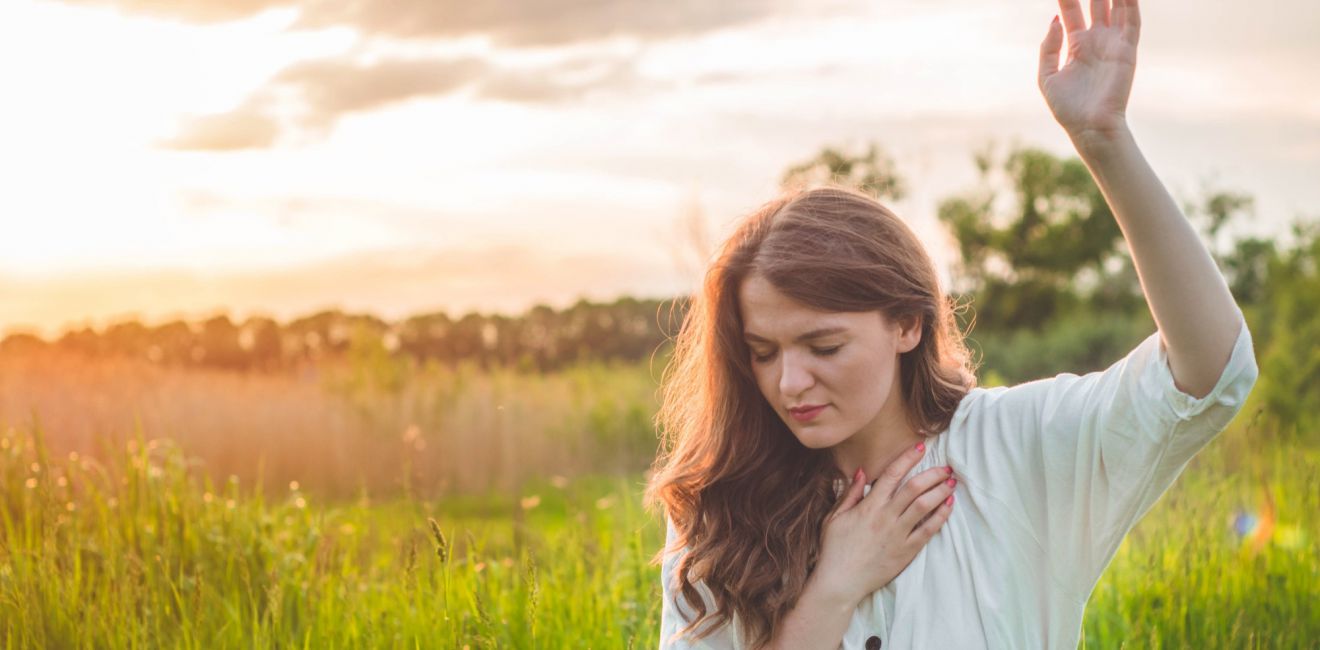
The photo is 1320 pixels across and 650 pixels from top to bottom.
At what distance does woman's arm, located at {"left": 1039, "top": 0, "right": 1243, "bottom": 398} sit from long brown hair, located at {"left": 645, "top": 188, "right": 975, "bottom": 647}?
56cm

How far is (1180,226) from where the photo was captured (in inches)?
83.5

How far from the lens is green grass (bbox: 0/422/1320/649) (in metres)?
3.71

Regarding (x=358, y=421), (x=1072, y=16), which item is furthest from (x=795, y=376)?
(x=358, y=421)

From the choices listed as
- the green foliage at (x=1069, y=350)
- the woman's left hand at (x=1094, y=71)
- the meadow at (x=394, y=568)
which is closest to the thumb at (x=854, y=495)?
the meadow at (x=394, y=568)

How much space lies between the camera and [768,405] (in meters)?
2.88

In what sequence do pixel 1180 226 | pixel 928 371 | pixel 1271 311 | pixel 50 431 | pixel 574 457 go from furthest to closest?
pixel 1271 311
pixel 574 457
pixel 50 431
pixel 928 371
pixel 1180 226

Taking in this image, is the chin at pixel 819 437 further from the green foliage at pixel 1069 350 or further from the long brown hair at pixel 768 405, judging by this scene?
the green foliage at pixel 1069 350

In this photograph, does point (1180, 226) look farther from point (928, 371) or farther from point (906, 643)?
point (906, 643)

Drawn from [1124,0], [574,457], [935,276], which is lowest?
[574,457]

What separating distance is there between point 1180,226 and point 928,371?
2.58 feet

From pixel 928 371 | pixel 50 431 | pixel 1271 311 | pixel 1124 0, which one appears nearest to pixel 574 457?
pixel 50 431

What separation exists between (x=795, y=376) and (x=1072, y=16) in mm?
955

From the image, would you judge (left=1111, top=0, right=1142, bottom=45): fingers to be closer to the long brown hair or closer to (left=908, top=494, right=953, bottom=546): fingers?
the long brown hair

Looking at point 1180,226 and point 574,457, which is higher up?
point 1180,226
